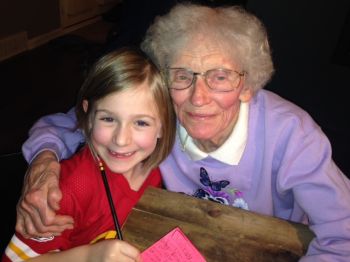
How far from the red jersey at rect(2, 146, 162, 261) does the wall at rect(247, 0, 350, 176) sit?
A: 1524 millimetres

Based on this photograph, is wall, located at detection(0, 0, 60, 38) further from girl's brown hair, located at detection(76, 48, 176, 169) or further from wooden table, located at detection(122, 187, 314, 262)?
wooden table, located at detection(122, 187, 314, 262)

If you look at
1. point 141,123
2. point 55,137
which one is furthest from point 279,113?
point 55,137

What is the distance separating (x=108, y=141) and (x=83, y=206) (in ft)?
0.70

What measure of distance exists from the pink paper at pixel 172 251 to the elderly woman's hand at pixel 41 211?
295mm

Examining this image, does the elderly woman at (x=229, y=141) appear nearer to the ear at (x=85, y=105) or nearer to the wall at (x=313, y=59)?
the ear at (x=85, y=105)

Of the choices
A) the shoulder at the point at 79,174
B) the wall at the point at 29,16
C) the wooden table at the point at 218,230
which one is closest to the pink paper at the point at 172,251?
the wooden table at the point at 218,230

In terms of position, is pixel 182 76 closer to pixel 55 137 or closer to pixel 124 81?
pixel 124 81

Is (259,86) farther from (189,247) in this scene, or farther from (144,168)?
(189,247)

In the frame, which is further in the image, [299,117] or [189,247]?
[299,117]

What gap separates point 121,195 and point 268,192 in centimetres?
50

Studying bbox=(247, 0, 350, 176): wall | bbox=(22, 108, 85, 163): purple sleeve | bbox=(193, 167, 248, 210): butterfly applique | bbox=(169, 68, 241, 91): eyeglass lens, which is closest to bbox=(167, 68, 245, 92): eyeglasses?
bbox=(169, 68, 241, 91): eyeglass lens

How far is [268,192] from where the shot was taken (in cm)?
125

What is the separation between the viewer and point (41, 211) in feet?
3.33

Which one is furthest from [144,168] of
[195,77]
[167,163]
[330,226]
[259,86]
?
[330,226]
